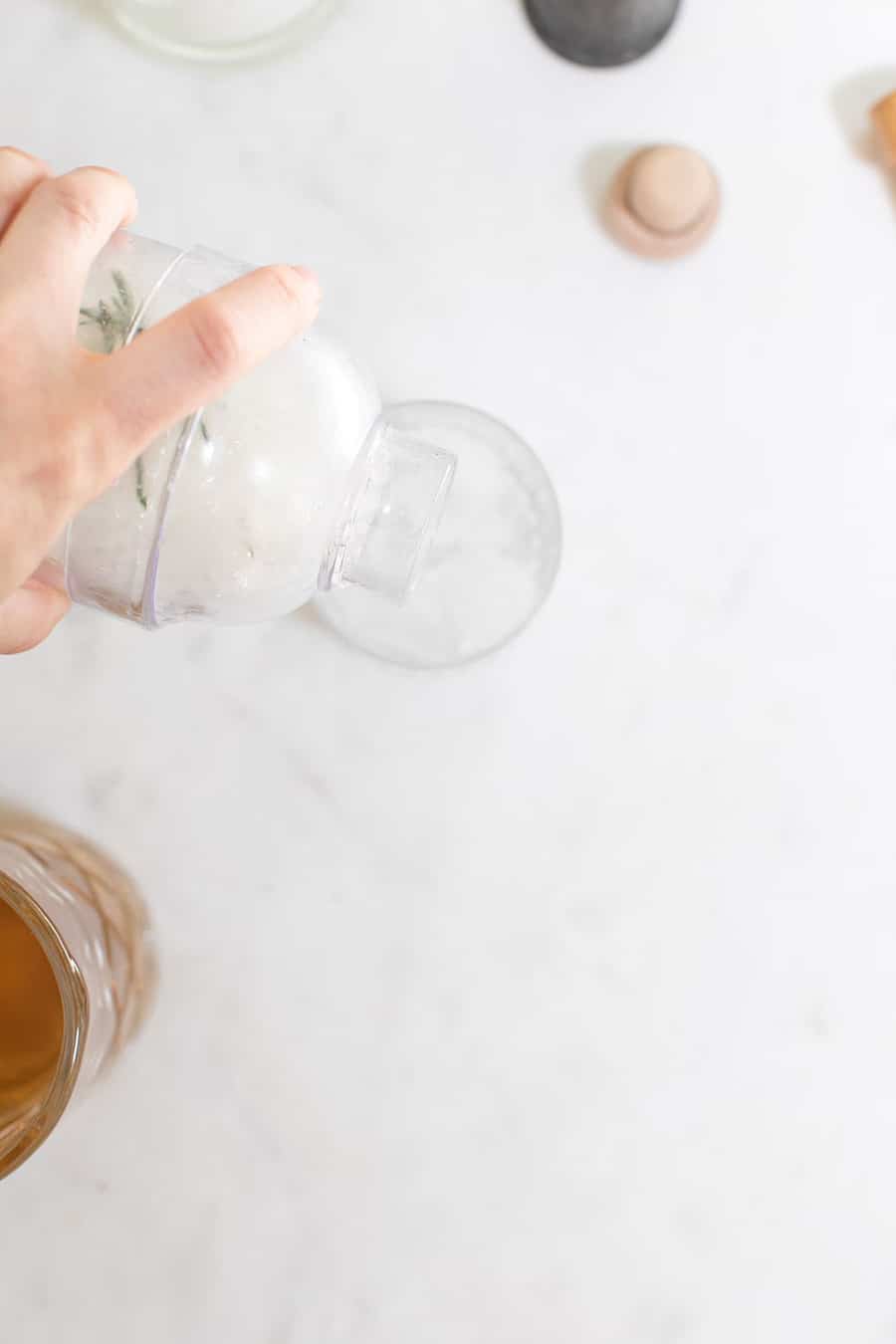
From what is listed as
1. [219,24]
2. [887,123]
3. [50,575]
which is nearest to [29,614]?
[50,575]

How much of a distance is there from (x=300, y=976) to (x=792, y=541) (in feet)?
0.96

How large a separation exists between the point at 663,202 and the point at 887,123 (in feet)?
0.36

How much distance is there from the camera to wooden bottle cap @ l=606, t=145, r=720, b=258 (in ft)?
1.79

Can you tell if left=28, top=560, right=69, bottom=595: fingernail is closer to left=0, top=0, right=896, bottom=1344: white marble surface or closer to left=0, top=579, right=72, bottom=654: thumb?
left=0, top=579, right=72, bottom=654: thumb

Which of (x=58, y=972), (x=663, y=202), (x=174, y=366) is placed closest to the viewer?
(x=174, y=366)

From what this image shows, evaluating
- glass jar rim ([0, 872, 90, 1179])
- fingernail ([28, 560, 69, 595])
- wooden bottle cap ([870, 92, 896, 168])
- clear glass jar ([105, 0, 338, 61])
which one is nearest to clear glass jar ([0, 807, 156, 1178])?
glass jar rim ([0, 872, 90, 1179])

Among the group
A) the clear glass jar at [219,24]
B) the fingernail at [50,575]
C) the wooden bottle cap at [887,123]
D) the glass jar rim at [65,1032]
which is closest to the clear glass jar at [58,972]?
the glass jar rim at [65,1032]

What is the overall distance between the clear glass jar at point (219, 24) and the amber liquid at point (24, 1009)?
0.39 m

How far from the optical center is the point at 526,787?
1.85 ft

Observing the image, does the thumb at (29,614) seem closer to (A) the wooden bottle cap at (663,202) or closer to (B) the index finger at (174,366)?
(B) the index finger at (174,366)

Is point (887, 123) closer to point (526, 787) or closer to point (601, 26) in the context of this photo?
point (601, 26)

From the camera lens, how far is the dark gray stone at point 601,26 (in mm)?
548

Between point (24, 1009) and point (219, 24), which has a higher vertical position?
point (219, 24)

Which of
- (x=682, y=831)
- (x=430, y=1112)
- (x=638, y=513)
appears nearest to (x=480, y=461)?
(x=638, y=513)
